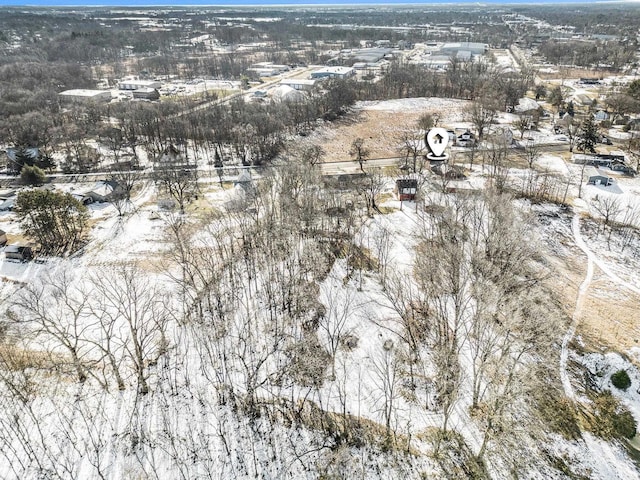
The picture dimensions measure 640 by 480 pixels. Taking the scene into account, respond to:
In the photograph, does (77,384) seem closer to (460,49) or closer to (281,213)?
(281,213)

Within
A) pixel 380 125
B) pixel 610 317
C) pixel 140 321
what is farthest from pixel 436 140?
pixel 140 321

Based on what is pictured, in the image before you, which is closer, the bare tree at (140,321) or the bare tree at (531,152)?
the bare tree at (140,321)

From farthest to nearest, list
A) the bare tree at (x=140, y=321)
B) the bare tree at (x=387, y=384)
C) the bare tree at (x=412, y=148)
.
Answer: the bare tree at (x=412, y=148), the bare tree at (x=140, y=321), the bare tree at (x=387, y=384)

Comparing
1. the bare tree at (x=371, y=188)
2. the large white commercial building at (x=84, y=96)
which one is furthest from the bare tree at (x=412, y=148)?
→ the large white commercial building at (x=84, y=96)

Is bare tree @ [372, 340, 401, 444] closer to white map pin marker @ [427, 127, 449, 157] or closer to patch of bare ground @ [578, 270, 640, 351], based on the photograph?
patch of bare ground @ [578, 270, 640, 351]

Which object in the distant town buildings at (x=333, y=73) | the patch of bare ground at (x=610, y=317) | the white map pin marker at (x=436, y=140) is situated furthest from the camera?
the distant town buildings at (x=333, y=73)

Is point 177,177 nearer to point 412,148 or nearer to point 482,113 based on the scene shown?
point 412,148

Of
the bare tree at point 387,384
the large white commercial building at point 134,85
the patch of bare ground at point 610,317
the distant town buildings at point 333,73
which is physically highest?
the large white commercial building at point 134,85

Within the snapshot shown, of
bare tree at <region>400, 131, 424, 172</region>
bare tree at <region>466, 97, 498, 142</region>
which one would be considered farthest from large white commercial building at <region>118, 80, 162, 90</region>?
bare tree at <region>466, 97, 498, 142</region>

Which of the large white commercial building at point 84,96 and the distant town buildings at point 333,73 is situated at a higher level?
the large white commercial building at point 84,96

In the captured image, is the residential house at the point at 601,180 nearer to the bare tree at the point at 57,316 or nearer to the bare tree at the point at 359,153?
the bare tree at the point at 359,153

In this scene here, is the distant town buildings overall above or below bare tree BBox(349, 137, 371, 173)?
above
